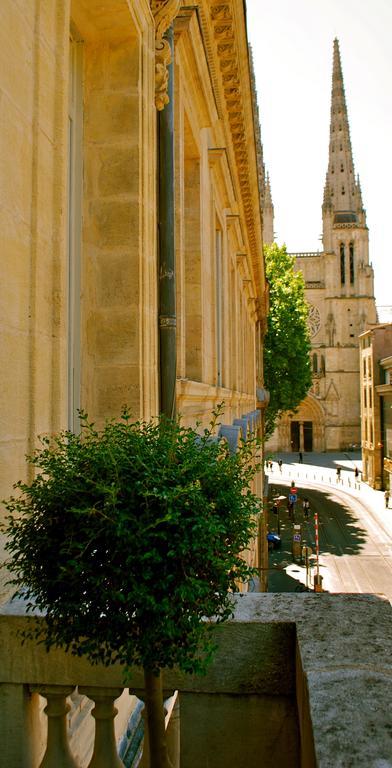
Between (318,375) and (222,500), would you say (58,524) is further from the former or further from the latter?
(318,375)

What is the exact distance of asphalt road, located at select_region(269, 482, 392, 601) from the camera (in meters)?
21.3

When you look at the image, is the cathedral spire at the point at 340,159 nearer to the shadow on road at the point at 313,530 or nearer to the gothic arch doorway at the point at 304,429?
the gothic arch doorway at the point at 304,429

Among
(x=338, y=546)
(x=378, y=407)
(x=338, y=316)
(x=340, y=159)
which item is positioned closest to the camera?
(x=338, y=546)

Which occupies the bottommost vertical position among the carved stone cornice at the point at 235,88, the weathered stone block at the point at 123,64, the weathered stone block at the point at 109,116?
the weathered stone block at the point at 109,116

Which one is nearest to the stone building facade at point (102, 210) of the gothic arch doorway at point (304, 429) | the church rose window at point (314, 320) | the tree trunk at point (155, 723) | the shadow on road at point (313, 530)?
the tree trunk at point (155, 723)

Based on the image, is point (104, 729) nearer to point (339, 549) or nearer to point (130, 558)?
point (130, 558)

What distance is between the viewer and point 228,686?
235 cm

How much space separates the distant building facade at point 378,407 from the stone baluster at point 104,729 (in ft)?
130

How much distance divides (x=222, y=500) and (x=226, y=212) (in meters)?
8.99

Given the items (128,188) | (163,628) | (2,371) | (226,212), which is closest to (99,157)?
(128,188)

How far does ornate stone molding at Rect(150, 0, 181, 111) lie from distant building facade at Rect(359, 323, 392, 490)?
123 feet

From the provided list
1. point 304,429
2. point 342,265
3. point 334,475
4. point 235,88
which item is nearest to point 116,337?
point 235,88

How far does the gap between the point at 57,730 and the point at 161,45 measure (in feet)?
14.5

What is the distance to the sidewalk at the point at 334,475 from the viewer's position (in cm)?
3575
